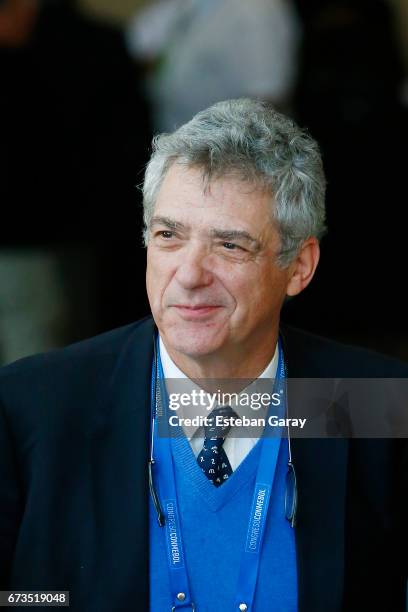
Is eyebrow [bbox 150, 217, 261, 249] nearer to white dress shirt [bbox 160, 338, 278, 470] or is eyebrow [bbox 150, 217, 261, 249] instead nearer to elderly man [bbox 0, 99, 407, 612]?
elderly man [bbox 0, 99, 407, 612]

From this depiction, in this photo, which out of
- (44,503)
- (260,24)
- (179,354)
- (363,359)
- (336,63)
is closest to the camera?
(44,503)

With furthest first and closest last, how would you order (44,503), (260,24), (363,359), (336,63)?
(336,63), (260,24), (363,359), (44,503)

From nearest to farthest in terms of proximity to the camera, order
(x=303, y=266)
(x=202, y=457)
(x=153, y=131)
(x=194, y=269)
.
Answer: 1. (x=194, y=269)
2. (x=202, y=457)
3. (x=303, y=266)
4. (x=153, y=131)

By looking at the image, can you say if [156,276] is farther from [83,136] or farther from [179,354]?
[83,136]

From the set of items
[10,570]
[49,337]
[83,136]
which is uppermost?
[83,136]

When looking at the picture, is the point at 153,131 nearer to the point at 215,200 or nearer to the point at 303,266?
the point at 303,266

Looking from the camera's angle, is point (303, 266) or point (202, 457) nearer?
point (202, 457)

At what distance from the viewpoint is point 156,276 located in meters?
2.31

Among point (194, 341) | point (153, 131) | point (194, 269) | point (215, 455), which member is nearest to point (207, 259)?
point (194, 269)

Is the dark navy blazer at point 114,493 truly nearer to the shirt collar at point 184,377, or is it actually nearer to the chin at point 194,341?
the shirt collar at point 184,377

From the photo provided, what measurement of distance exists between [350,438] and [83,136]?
2113 millimetres

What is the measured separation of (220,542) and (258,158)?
83cm

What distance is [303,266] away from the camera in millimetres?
2492

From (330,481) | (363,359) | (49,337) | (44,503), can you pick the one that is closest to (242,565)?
(330,481)
